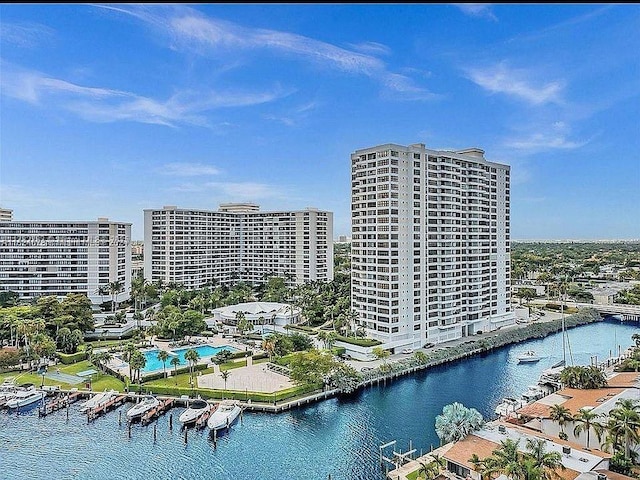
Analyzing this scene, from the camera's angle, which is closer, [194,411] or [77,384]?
[194,411]

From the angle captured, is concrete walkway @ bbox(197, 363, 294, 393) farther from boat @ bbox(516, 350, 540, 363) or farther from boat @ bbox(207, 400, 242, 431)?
boat @ bbox(516, 350, 540, 363)

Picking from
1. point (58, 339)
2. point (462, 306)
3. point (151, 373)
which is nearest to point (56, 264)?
point (58, 339)

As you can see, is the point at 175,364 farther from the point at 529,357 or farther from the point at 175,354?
the point at 529,357

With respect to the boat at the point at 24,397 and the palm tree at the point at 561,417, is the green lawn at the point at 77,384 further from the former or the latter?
the palm tree at the point at 561,417

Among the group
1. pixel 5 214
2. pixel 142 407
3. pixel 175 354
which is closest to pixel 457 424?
pixel 142 407

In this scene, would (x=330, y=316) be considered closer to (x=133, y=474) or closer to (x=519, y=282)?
(x=133, y=474)

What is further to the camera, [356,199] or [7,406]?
[356,199]
